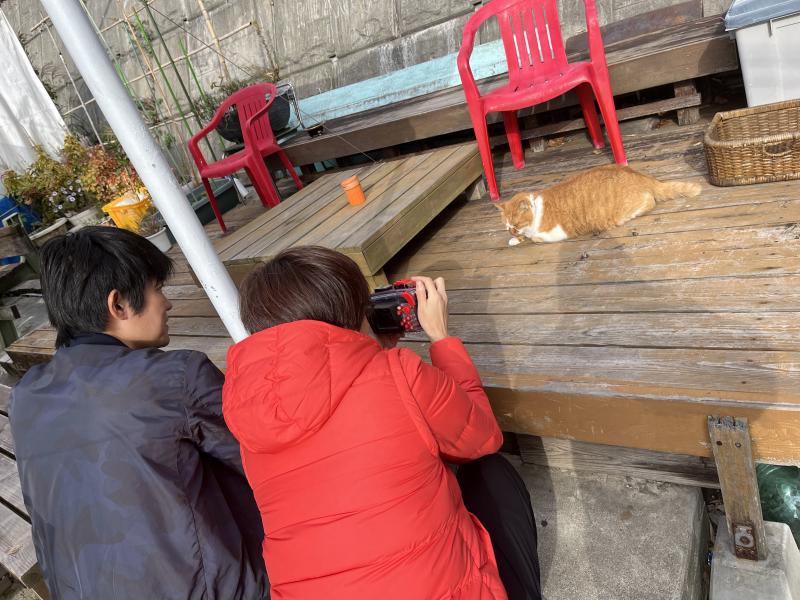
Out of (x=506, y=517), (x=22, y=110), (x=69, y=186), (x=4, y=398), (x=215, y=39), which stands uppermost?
(x=22, y=110)

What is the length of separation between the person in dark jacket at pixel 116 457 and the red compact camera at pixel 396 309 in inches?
19.1

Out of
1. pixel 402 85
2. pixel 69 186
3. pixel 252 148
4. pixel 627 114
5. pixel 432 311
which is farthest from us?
pixel 69 186

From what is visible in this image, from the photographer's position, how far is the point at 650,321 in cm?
168

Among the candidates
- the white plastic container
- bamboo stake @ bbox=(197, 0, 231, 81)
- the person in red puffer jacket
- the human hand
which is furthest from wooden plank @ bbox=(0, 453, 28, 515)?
bamboo stake @ bbox=(197, 0, 231, 81)

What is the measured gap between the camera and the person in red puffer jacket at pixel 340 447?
941 mm

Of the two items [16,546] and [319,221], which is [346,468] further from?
[319,221]

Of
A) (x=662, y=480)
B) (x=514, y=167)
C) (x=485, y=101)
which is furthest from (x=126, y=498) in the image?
(x=514, y=167)

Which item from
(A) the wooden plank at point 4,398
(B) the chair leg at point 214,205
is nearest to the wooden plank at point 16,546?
(A) the wooden plank at point 4,398

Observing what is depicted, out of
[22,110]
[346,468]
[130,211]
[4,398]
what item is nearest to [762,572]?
[346,468]

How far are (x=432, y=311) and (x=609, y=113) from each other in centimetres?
185

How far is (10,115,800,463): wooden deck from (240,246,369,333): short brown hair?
2.50 feet

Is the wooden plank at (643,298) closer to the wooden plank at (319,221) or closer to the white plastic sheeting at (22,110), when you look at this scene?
the wooden plank at (319,221)

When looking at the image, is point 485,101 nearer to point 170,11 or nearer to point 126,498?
point 126,498

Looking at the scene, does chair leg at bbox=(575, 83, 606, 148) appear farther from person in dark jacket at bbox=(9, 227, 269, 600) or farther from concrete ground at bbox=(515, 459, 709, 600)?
person in dark jacket at bbox=(9, 227, 269, 600)
